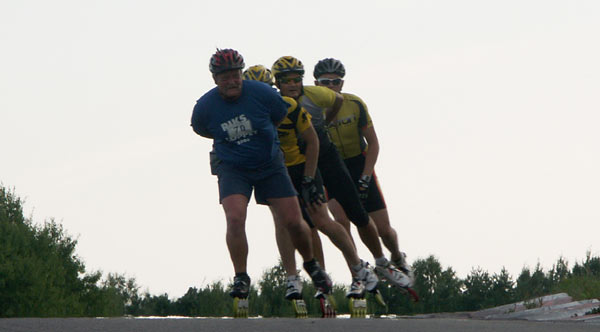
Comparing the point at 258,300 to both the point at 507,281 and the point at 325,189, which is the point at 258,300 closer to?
the point at 507,281

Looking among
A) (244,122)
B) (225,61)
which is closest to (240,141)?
(244,122)

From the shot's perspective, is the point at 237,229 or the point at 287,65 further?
the point at 287,65

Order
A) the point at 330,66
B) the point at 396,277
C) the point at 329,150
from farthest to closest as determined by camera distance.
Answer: the point at 396,277
the point at 330,66
the point at 329,150

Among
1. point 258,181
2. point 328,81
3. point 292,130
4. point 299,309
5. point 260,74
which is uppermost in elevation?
point 328,81

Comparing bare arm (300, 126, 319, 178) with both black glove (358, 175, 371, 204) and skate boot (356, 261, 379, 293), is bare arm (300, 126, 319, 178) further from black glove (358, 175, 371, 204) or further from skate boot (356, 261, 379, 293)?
black glove (358, 175, 371, 204)

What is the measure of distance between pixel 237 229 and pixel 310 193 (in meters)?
1.24

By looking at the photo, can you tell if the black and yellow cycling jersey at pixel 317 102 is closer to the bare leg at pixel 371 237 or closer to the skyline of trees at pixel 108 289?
the bare leg at pixel 371 237

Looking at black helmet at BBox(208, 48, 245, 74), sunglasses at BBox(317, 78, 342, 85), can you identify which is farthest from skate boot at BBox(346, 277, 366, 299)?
black helmet at BBox(208, 48, 245, 74)

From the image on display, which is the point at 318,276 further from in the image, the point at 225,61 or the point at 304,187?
the point at 225,61

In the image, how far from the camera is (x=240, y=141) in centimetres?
917

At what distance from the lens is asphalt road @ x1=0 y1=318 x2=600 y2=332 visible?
21.5ft

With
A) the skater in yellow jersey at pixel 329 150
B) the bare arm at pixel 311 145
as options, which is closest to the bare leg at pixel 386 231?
the skater in yellow jersey at pixel 329 150

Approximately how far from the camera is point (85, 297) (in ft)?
192

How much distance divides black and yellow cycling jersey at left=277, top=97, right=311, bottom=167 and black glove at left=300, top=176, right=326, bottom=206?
0.73ft
